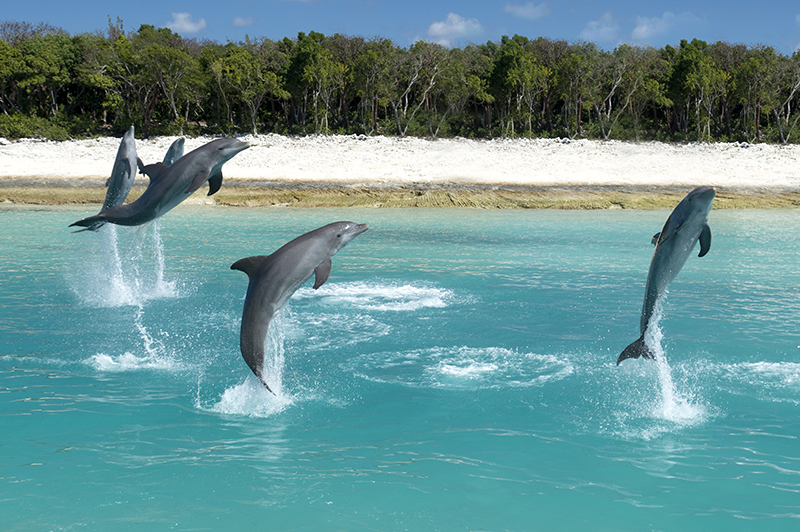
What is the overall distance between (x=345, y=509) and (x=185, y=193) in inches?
135

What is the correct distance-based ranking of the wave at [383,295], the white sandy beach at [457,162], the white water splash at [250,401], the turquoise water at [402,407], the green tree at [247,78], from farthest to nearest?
the green tree at [247,78], the white sandy beach at [457,162], the wave at [383,295], the white water splash at [250,401], the turquoise water at [402,407]

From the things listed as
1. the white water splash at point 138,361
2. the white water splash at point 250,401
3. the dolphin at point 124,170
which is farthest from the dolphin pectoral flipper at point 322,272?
the dolphin at point 124,170

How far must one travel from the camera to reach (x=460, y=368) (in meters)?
8.02

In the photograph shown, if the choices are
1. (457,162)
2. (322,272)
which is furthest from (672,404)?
(457,162)

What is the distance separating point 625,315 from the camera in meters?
10.8

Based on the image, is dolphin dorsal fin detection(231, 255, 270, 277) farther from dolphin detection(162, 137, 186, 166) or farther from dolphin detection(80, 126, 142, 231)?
dolphin detection(80, 126, 142, 231)

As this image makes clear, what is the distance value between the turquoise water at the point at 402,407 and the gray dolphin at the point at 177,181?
71.0 inches

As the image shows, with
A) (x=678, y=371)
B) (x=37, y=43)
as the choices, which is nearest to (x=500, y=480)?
(x=678, y=371)

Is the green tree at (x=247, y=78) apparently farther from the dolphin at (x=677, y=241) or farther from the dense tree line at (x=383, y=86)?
the dolphin at (x=677, y=241)

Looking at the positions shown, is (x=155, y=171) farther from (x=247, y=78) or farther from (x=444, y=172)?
(x=247, y=78)

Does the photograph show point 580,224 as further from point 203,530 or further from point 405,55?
point 405,55

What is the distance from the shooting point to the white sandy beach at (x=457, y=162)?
115 ft

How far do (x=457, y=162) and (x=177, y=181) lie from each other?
34.1 meters

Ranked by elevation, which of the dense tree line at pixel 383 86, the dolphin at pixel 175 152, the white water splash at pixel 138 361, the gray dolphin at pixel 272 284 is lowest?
the white water splash at pixel 138 361
